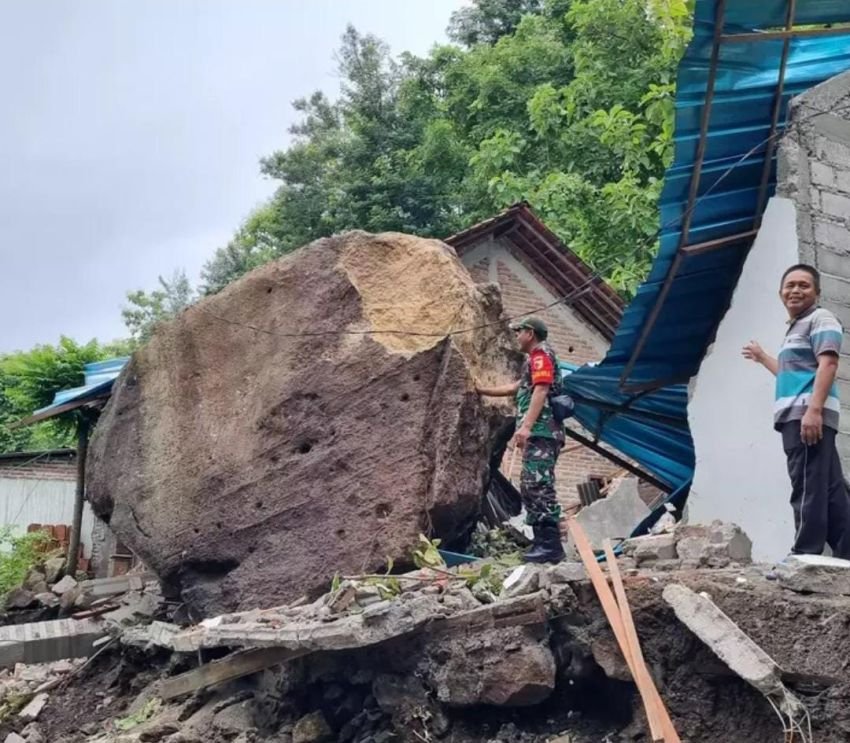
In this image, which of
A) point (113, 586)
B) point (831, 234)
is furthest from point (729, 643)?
point (113, 586)

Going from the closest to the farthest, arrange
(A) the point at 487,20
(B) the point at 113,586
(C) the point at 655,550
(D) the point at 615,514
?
1. (C) the point at 655,550
2. (B) the point at 113,586
3. (D) the point at 615,514
4. (A) the point at 487,20

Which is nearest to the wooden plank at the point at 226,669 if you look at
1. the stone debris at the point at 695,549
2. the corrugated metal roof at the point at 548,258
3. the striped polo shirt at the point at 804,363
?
the stone debris at the point at 695,549

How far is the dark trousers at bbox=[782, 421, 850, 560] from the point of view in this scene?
5.16 meters

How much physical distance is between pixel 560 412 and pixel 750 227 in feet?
5.70

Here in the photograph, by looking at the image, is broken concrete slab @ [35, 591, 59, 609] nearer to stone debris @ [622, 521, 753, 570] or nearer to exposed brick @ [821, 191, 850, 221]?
stone debris @ [622, 521, 753, 570]

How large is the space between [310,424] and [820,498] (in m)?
3.60

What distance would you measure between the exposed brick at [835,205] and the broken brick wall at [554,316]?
758 cm

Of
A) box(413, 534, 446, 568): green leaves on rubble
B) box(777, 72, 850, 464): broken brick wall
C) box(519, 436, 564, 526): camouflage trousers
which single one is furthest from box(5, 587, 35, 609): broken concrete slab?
box(777, 72, 850, 464): broken brick wall

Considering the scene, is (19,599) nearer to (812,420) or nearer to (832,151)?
(812,420)

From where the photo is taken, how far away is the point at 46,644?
28.2 ft

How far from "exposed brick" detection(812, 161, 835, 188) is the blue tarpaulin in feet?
0.92

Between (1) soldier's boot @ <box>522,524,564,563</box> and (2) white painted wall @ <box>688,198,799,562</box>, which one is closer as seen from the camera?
(2) white painted wall @ <box>688,198,799,562</box>

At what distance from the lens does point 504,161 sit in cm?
1923

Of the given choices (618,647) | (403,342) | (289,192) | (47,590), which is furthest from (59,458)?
(618,647)
